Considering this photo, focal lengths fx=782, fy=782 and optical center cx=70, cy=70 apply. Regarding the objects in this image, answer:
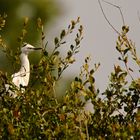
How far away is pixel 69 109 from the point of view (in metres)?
5.03

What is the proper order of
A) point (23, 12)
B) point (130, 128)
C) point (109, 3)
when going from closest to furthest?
point (130, 128)
point (109, 3)
point (23, 12)

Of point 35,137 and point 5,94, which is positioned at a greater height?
point 5,94

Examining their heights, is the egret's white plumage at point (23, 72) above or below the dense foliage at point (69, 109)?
above

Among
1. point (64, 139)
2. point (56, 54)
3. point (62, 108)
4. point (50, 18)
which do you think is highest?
point (50, 18)

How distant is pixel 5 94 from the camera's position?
5.45 m

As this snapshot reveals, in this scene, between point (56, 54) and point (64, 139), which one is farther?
point (56, 54)

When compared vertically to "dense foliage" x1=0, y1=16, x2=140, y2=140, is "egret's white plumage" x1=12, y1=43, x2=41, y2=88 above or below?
above

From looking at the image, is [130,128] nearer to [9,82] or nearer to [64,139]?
[64,139]

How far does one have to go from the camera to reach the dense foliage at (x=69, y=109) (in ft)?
15.5

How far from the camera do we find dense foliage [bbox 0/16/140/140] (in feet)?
15.5

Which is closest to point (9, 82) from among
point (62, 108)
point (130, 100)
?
point (62, 108)

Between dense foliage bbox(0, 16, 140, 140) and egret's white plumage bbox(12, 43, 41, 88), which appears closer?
dense foliage bbox(0, 16, 140, 140)

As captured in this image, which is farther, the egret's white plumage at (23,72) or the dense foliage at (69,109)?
the egret's white plumage at (23,72)

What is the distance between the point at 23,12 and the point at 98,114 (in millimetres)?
20310
